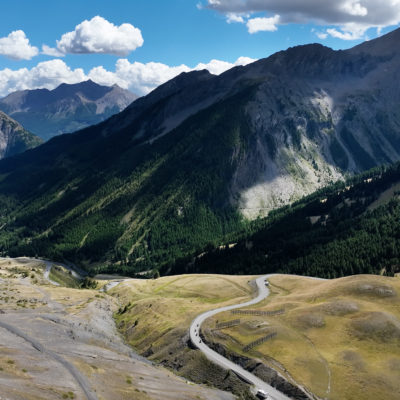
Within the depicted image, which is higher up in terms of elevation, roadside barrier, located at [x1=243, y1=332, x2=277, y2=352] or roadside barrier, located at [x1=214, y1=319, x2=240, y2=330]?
roadside barrier, located at [x1=214, y1=319, x2=240, y2=330]

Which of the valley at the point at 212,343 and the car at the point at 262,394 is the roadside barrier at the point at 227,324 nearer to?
the valley at the point at 212,343

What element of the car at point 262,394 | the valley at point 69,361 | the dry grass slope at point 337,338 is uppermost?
the valley at point 69,361

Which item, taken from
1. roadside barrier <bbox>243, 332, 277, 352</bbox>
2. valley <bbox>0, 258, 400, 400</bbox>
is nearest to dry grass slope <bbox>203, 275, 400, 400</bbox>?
valley <bbox>0, 258, 400, 400</bbox>

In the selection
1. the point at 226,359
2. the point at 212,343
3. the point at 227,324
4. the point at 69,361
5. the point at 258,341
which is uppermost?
the point at 69,361

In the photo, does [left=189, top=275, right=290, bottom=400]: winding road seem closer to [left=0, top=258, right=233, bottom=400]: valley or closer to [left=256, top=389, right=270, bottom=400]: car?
[left=256, top=389, right=270, bottom=400]: car

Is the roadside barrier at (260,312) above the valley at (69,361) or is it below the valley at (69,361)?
below

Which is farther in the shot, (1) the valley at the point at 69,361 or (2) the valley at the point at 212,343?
(2) the valley at the point at 212,343

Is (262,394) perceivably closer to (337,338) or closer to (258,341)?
(258,341)

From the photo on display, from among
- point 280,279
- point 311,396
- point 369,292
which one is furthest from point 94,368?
point 280,279

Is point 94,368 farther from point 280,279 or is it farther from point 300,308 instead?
point 280,279

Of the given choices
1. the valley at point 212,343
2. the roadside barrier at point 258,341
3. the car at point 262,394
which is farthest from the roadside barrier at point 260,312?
the car at point 262,394

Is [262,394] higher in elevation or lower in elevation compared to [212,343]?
lower

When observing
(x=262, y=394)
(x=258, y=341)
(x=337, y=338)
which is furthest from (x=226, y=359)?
(x=337, y=338)
